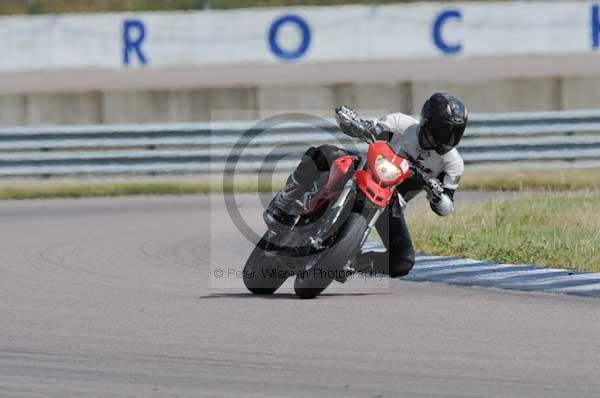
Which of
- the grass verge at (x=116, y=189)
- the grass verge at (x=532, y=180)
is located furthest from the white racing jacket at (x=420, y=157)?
the grass verge at (x=116, y=189)

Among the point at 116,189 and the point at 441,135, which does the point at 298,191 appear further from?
the point at 116,189

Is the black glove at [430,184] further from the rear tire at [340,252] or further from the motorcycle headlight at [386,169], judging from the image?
the rear tire at [340,252]

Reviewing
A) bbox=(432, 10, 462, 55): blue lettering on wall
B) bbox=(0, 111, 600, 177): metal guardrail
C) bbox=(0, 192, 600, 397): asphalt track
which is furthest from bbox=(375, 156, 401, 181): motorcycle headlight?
bbox=(432, 10, 462, 55): blue lettering on wall

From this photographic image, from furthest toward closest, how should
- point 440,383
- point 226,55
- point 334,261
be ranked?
point 226,55, point 334,261, point 440,383

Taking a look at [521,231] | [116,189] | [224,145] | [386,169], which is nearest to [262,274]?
[386,169]

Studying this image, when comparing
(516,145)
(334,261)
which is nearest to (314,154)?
(334,261)

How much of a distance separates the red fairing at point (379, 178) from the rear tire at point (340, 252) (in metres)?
0.16

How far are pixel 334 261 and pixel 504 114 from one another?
10110 millimetres

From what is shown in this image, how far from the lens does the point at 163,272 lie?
10.8 metres

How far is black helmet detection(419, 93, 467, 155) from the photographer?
8.94 m

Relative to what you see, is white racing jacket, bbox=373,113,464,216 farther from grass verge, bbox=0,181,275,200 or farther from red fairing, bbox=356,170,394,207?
grass verge, bbox=0,181,275,200

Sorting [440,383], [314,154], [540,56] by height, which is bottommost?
[440,383]

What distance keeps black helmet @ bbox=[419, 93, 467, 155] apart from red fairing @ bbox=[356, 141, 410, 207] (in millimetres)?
289

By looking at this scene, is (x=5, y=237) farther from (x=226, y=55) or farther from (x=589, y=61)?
(x=589, y=61)
